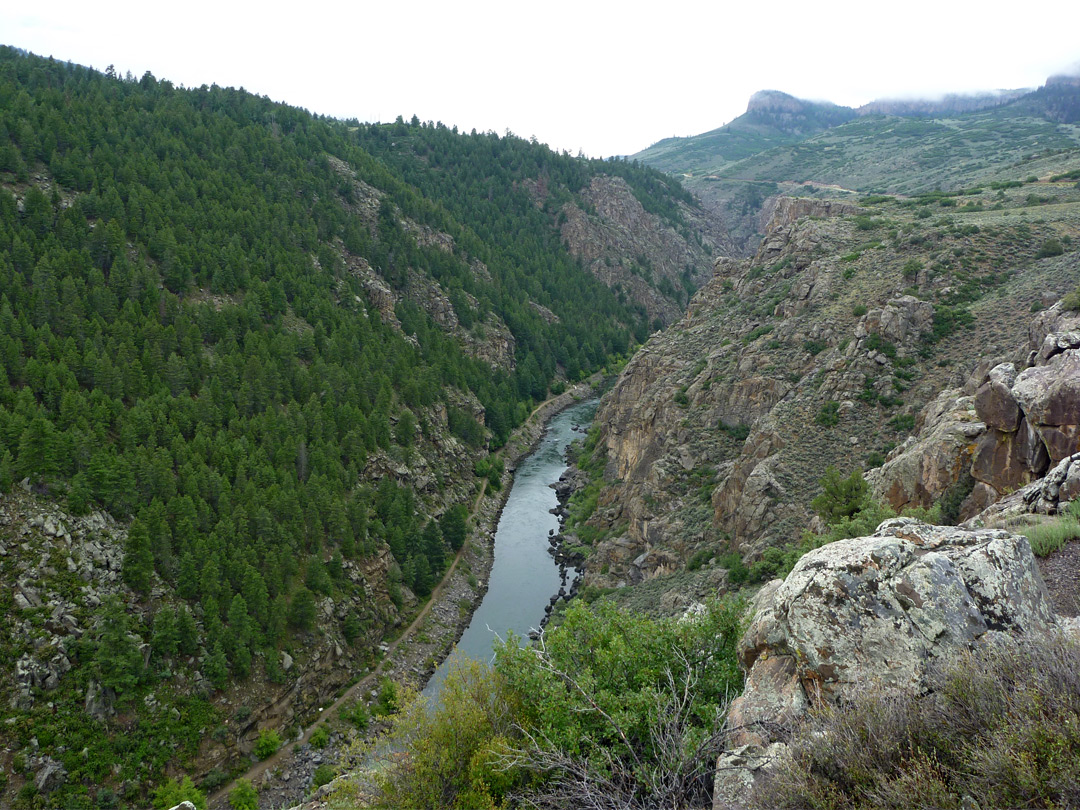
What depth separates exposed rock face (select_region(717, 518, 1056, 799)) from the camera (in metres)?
11.3

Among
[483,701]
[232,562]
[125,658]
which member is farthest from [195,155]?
[483,701]

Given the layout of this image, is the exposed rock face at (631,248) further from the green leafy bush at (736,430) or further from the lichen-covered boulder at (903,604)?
the lichen-covered boulder at (903,604)

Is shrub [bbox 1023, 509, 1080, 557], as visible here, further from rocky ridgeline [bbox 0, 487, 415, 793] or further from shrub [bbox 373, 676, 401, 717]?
rocky ridgeline [bbox 0, 487, 415, 793]

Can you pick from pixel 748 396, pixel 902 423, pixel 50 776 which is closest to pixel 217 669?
pixel 50 776

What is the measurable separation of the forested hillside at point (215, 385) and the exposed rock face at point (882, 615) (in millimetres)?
40378

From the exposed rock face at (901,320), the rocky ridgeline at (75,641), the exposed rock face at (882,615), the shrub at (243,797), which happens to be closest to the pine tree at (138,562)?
the rocky ridgeline at (75,641)

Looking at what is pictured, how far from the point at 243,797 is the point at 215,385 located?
38.1 metres

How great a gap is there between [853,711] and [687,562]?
38174 millimetres

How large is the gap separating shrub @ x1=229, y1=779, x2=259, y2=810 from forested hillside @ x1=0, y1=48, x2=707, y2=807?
336cm

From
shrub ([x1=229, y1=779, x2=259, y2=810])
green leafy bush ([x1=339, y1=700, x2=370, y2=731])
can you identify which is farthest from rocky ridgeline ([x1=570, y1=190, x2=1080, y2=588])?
shrub ([x1=229, y1=779, x2=259, y2=810])

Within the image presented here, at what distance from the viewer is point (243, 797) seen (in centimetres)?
3959

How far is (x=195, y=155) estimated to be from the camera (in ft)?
339

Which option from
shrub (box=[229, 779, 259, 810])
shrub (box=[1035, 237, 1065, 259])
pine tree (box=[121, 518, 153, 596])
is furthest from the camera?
shrub (box=[1035, 237, 1065, 259])

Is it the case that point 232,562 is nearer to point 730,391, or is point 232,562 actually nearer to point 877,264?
point 730,391
